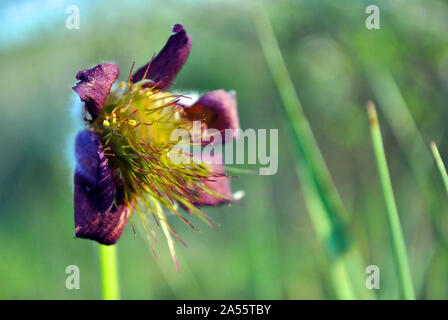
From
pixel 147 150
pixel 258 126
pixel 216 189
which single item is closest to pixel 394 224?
pixel 216 189

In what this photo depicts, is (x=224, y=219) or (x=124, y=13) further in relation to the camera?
(x=224, y=219)

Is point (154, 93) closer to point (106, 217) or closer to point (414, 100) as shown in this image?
point (106, 217)

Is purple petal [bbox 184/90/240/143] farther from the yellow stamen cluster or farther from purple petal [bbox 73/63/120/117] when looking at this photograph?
purple petal [bbox 73/63/120/117]

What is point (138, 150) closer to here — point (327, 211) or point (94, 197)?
point (94, 197)

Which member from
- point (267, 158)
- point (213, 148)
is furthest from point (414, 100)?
point (213, 148)

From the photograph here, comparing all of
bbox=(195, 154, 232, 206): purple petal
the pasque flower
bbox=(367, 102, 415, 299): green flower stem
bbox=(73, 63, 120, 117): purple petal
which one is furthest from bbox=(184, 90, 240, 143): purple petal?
bbox=(367, 102, 415, 299): green flower stem

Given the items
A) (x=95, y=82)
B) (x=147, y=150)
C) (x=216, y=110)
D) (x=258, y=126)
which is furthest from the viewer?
(x=258, y=126)
